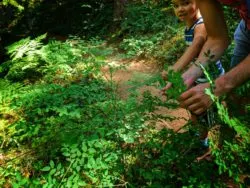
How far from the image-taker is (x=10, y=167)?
339cm

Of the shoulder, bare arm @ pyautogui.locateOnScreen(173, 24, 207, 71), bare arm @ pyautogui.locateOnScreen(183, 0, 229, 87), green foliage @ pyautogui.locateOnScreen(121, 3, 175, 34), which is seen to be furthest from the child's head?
→ green foliage @ pyautogui.locateOnScreen(121, 3, 175, 34)

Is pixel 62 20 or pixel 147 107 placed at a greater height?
pixel 147 107

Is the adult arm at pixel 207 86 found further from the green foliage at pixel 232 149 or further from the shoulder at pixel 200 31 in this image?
the shoulder at pixel 200 31

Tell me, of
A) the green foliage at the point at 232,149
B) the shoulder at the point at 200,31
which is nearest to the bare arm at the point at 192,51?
the shoulder at the point at 200,31

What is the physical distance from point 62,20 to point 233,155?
1129cm

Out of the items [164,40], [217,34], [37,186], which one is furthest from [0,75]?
[217,34]

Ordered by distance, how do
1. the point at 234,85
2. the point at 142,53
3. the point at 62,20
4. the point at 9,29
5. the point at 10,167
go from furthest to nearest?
1. the point at 62,20
2. the point at 9,29
3. the point at 142,53
4. the point at 10,167
5. the point at 234,85

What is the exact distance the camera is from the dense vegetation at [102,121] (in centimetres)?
217

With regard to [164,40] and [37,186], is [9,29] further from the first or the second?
[37,186]

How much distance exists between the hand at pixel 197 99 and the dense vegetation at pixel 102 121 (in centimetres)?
Answer: 8

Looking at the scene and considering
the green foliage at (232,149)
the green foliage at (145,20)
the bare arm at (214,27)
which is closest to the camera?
the green foliage at (232,149)

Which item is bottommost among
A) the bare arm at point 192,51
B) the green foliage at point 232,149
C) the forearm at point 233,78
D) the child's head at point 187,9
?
the green foliage at point 232,149

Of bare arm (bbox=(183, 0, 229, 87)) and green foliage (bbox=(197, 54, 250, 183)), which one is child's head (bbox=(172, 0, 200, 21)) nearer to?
bare arm (bbox=(183, 0, 229, 87))

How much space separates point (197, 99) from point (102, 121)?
1.37m
